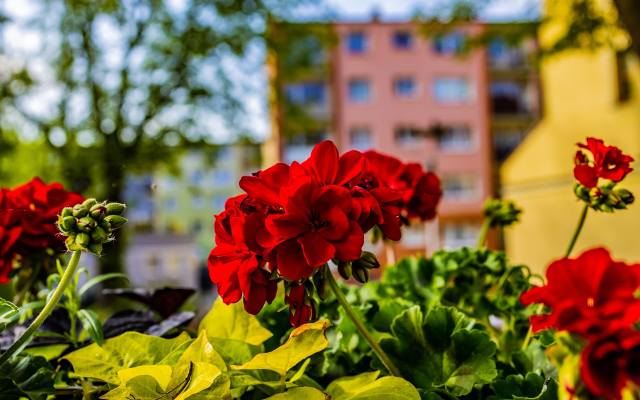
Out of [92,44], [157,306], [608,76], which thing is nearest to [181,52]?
[92,44]

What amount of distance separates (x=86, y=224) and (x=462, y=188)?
21.2m

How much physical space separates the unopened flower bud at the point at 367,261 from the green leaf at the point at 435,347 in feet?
0.37

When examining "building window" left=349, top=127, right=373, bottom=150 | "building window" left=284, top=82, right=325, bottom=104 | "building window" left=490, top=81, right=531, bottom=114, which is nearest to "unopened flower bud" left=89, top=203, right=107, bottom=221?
"building window" left=349, top=127, right=373, bottom=150

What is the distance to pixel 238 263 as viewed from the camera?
49 cm

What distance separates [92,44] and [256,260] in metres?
9.72

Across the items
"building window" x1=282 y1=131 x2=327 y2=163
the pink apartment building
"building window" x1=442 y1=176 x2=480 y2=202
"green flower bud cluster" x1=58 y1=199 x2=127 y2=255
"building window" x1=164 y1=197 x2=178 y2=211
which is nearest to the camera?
"green flower bud cluster" x1=58 y1=199 x2=127 y2=255

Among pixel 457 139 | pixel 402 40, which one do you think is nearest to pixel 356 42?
pixel 402 40

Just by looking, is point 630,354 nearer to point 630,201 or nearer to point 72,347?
point 630,201

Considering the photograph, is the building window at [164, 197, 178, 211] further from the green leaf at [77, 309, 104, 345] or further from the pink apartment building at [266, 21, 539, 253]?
the green leaf at [77, 309, 104, 345]

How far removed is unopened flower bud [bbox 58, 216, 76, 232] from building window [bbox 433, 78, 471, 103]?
21033 millimetres

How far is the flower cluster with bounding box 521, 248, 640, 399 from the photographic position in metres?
0.34

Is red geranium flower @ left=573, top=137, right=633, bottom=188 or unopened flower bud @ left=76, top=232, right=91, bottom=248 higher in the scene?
red geranium flower @ left=573, top=137, right=633, bottom=188

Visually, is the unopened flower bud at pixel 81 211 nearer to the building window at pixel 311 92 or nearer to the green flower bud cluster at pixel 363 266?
the green flower bud cluster at pixel 363 266

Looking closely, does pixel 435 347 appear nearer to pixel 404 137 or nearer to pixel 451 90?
pixel 404 137
